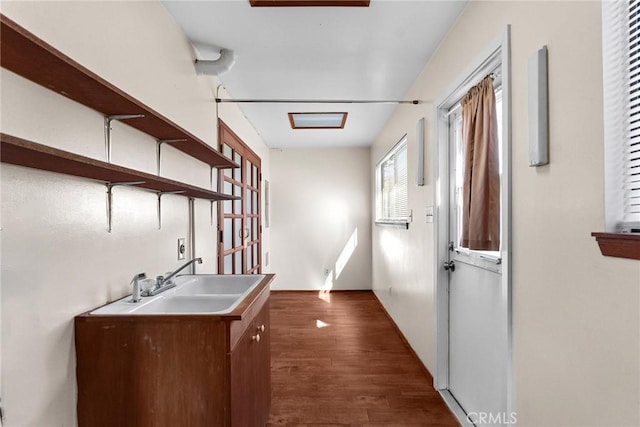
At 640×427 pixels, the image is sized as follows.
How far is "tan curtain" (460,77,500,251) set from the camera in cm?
155

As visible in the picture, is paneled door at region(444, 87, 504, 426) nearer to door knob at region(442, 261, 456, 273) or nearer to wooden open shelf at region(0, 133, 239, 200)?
door knob at region(442, 261, 456, 273)

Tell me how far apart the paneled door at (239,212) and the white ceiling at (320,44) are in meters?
0.54

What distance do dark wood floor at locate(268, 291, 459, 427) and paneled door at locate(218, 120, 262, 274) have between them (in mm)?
917

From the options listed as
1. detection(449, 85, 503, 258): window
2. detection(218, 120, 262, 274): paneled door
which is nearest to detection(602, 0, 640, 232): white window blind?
detection(449, 85, 503, 258): window

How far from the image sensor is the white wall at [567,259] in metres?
0.89

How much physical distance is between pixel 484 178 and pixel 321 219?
150 inches

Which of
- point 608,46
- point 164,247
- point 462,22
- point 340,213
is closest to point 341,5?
point 462,22

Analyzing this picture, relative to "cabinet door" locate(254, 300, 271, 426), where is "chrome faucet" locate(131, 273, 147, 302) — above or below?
above

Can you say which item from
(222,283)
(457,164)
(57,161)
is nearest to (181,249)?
(222,283)

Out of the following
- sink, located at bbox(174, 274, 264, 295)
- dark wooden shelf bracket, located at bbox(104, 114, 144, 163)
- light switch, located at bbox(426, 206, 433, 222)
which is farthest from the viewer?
light switch, located at bbox(426, 206, 433, 222)

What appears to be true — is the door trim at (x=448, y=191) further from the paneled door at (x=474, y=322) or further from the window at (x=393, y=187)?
the window at (x=393, y=187)

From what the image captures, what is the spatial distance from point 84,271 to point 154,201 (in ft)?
1.90

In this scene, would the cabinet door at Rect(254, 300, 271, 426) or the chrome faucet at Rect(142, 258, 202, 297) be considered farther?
the cabinet door at Rect(254, 300, 271, 426)

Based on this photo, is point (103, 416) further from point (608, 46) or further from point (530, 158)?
point (608, 46)
